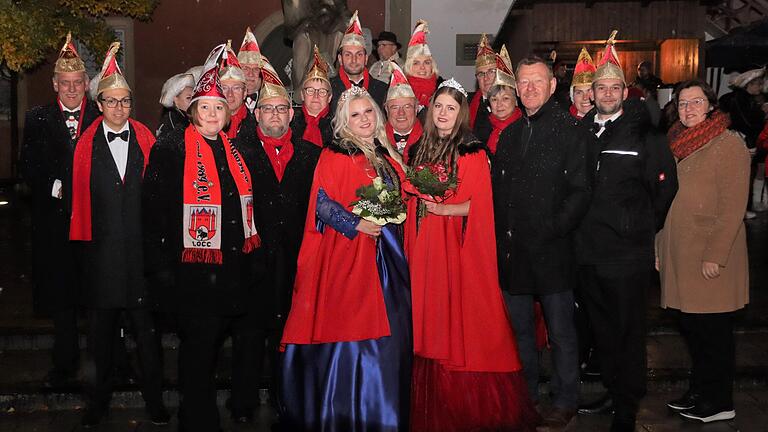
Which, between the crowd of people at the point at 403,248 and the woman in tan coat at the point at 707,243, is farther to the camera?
the woman in tan coat at the point at 707,243

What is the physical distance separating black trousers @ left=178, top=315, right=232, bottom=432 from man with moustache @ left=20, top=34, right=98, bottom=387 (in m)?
1.38

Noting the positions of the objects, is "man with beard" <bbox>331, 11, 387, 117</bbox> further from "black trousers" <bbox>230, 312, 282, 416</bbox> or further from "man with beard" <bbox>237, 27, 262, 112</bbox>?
"black trousers" <bbox>230, 312, 282, 416</bbox>

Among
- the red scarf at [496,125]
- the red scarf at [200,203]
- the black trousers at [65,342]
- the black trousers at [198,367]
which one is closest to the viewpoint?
the red scarf at [200,203]

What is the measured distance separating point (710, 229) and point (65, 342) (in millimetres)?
4263

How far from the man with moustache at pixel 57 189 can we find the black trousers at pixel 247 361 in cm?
126

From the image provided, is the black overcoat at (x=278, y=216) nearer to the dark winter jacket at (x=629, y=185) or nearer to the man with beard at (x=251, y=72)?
the man with beard at (x=251, y=72)

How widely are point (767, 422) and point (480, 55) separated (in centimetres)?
330

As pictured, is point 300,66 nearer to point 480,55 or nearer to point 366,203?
point 480,55

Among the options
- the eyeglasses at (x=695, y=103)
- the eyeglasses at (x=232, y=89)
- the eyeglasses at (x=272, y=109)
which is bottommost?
the eyeglasses at (x=272, y=109)

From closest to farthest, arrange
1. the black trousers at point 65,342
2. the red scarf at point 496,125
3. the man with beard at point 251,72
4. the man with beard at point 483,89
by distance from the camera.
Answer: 1. the red scarf at point 496,125
2. the black trousers at point 65,342
3. the man with beard at point 483,89
4. the man with beard at point 251,72

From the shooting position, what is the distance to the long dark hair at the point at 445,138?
5484mm

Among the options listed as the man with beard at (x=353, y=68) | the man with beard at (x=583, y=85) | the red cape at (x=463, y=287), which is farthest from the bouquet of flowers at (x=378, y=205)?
the man with beard at (x=353, y=68)

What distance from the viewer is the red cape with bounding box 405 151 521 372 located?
5.45m

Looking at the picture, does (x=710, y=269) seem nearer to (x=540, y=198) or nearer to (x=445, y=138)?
(x=540, y=198)
